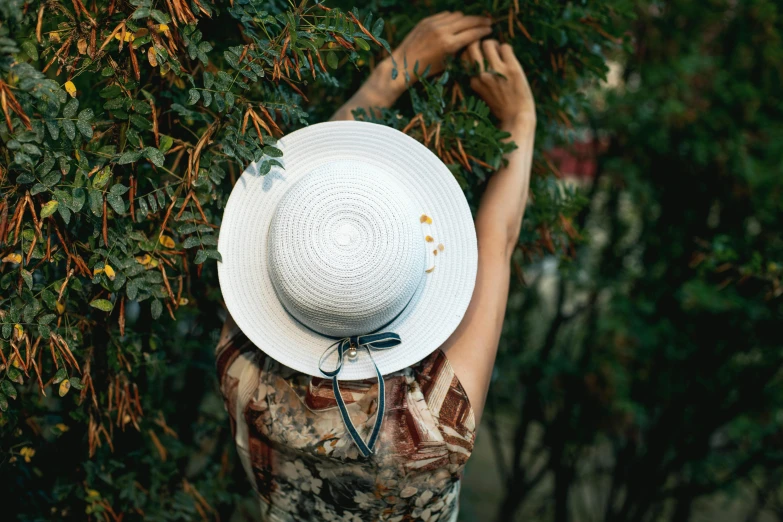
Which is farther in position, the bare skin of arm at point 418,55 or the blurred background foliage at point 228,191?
the bare skin of arm at point 418,55

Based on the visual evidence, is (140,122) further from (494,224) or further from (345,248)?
(494,224)

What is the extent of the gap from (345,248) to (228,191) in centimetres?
72

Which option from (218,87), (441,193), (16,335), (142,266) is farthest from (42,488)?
(441,193)

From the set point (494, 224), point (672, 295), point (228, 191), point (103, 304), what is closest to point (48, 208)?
point (103, 304)

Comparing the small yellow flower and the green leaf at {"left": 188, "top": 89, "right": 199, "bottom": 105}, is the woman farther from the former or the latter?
the small yellow flower

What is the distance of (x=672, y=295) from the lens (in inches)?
184

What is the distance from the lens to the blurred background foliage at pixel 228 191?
163 cm

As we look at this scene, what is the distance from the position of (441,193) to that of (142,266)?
2.55ft

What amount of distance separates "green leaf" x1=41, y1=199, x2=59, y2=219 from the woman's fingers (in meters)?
1.27

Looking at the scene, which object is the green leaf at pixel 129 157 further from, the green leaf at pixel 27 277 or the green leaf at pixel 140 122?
the green leaf at pixel 27 277

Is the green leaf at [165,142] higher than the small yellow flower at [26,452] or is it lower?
higher

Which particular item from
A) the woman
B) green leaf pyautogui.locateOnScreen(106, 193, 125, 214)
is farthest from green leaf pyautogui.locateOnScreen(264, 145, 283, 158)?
green leaf pyautogui.locateOnScreen(106, 193, 125, 214)

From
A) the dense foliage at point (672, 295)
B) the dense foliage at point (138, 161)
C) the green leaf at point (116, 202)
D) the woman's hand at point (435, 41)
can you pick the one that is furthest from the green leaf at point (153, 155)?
the dense foliage at point (672, 295)

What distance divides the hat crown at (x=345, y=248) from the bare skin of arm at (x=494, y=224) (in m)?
0.28
